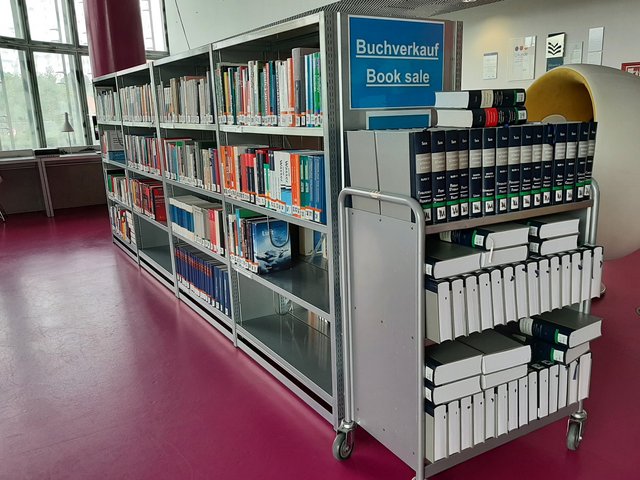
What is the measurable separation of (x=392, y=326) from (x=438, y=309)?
0.23 meters

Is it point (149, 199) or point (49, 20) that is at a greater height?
point (49, 20)

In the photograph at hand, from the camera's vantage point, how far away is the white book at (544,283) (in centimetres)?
198

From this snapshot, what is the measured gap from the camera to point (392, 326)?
6.31 ft

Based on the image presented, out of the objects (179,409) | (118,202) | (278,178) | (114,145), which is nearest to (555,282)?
(278,178)

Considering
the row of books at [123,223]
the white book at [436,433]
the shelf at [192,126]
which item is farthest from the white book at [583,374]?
the row of books at [123,223]

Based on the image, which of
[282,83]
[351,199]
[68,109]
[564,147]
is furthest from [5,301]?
[68,109]

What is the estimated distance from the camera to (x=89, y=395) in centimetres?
281

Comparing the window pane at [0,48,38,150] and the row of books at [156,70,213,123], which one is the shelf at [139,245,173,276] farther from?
the window pane at [0,48,38,150]

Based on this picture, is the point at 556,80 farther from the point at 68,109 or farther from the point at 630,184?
the point at 68,109

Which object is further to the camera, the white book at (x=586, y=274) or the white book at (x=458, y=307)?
the white book at (x=586, y=274)

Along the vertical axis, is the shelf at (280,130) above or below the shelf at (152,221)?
above

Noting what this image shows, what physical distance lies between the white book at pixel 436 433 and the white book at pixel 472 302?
0.98ft

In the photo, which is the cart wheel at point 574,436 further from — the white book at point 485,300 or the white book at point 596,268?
the white book at point 485,300

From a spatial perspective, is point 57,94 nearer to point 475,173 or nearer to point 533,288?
point 475,173
